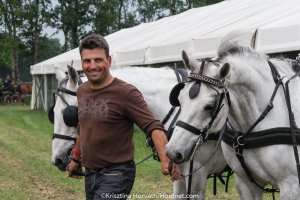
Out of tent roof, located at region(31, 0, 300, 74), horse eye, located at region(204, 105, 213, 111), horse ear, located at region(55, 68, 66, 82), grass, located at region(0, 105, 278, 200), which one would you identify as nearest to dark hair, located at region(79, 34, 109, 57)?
horse eye, located at region(204, 105, 213, 111)

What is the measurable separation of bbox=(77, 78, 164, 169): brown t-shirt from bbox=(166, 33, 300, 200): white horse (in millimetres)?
253

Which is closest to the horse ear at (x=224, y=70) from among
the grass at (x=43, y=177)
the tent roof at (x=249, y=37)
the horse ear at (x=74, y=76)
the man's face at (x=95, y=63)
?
the man's face at (x=95, y=63)

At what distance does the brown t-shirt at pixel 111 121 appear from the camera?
2.92 metres

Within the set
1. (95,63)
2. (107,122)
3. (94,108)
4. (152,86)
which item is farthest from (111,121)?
(152,86)

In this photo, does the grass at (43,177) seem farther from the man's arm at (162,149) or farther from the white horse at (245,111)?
the man's arm at (162,149)

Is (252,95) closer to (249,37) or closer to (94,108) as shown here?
(94,108)

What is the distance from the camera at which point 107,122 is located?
2943mm

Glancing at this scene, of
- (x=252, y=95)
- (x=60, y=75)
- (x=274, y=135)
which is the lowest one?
(x=274, y=135)

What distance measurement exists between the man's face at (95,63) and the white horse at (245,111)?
1.63 ft

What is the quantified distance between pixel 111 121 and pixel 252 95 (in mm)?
933

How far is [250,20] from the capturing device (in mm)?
9773

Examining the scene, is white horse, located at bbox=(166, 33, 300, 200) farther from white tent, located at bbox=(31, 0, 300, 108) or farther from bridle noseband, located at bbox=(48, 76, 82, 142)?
bridle noseband, located at bbox=(48, 76, 82, 142)

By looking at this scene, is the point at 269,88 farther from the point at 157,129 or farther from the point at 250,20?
the point at 250,20

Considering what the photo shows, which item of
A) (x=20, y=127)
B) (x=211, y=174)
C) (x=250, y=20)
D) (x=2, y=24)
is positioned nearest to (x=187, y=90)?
(x=211, y=174)
